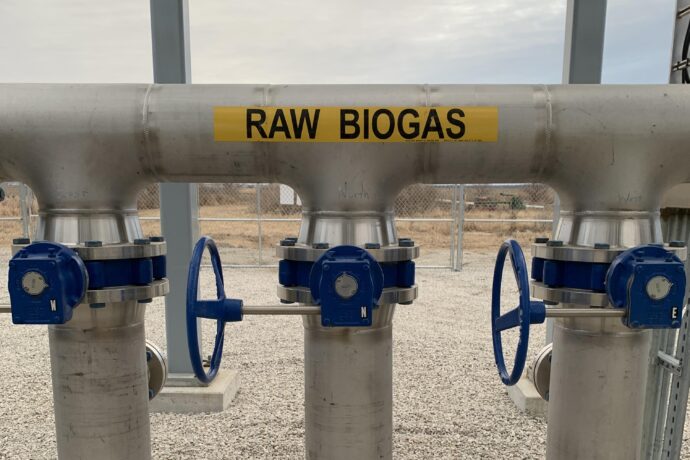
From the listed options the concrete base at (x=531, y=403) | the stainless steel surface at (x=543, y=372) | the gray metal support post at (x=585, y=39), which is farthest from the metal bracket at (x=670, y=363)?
the gray metal support post at (x=585, y=39)

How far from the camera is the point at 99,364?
1278mm

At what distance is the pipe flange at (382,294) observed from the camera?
1.22 meters

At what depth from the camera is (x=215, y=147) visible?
47.4 inches

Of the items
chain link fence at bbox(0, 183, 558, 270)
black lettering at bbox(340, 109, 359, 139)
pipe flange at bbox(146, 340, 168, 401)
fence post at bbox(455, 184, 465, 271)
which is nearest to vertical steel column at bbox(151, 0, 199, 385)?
pipe flange at bbox(146, 340, 168, 401)

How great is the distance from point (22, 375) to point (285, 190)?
4657mm

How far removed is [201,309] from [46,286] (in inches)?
14.0

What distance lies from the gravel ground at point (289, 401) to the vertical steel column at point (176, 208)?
1.43ft

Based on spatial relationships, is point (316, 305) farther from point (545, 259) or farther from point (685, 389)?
point (685, 389)

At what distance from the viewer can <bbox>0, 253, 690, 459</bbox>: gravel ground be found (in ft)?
8.15

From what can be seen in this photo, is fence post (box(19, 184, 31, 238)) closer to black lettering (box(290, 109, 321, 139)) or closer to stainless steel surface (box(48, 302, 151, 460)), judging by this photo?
stainless steel surface (box(48, 302, 151, 460))

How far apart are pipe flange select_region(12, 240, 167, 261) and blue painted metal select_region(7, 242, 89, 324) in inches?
2.3

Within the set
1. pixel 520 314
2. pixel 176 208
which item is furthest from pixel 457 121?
pixel 176 208

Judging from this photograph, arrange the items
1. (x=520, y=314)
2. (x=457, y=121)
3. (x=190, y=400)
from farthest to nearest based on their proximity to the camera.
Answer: (x=190, y=400)
(x=457, y=121)
(x=520, y=314)

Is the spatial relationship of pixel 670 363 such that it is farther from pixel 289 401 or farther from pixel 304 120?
pixel 289 401
